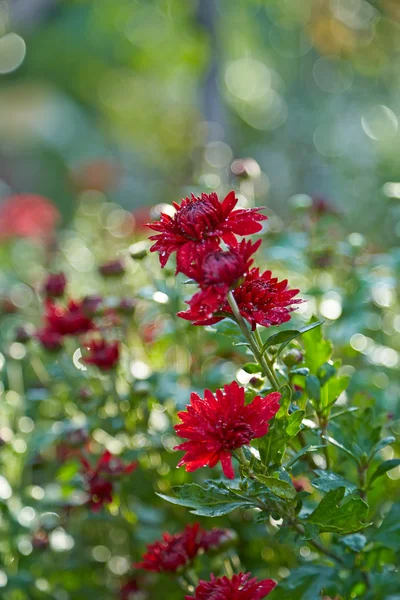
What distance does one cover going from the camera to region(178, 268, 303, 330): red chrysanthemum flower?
0.52 m

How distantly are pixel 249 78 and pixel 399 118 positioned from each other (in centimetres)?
99

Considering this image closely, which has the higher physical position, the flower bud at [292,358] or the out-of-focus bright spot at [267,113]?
→ the flower bud at [292,358]

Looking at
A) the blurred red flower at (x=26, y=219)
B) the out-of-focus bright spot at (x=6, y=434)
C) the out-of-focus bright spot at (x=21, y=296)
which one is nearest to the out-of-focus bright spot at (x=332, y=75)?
the blurred red flower at (x=26, y=219)

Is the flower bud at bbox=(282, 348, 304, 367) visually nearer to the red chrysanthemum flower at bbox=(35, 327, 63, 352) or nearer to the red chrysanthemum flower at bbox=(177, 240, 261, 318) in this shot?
the red chrysanthemum flower at bbox=(177, 240, 261, 318)

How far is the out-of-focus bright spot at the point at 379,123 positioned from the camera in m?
4.07

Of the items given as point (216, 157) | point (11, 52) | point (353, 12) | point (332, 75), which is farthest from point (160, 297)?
point (11, 52)

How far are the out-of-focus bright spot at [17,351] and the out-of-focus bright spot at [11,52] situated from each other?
14.4 ft

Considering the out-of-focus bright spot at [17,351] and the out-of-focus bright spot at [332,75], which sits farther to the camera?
the out-of-focus bright spot at [332,75]

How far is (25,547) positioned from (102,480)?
0.75 feet

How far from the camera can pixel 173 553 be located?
25.1 inches

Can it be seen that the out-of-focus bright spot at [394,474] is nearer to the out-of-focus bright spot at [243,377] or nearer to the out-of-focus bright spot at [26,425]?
the out-of-focus bright spot at [243,377]

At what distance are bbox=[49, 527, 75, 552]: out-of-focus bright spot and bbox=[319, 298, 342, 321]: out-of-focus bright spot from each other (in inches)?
16.4

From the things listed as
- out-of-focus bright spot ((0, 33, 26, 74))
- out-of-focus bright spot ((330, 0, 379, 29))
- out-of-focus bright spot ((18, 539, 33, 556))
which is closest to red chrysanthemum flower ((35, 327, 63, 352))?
out-of-focus bright spot ((18, 539, 33, 556))

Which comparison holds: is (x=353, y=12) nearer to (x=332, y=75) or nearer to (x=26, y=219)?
(x=332, y=75)
